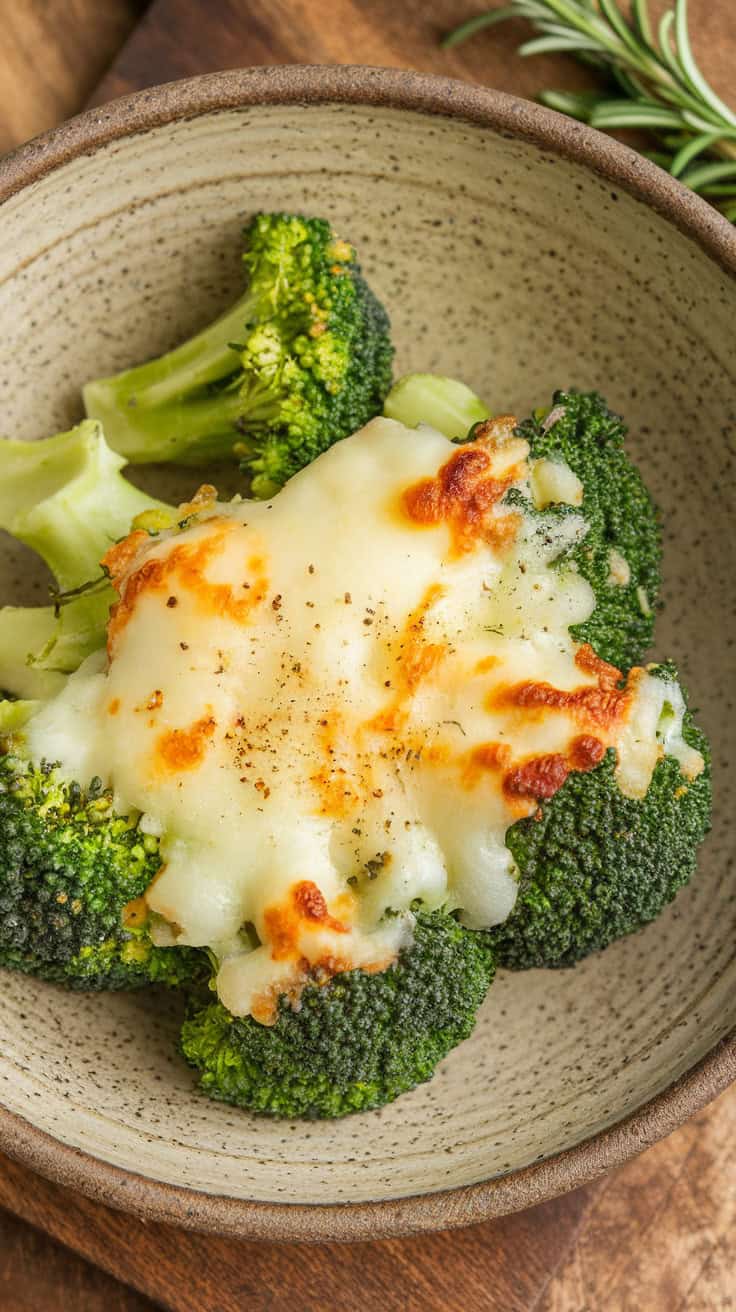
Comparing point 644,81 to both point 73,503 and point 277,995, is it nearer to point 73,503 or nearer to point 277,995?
point 73,503

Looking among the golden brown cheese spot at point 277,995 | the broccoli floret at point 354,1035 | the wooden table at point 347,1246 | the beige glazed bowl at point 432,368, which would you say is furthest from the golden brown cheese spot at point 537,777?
the wooden table at point 347,1246

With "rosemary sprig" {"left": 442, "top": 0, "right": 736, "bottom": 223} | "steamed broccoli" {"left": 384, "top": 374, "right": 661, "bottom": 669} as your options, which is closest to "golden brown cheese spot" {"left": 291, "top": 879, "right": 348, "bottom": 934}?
"steamed broccoli" {"left": 384, "top": 374, "right": 661, "bottom": 669}

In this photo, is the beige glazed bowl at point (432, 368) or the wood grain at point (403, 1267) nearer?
the beige glazed bowl at point (432, 368)

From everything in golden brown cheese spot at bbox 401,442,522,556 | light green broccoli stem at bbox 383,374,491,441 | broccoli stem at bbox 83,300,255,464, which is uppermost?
golden brown cheese spot at bbox 401,442,522,556

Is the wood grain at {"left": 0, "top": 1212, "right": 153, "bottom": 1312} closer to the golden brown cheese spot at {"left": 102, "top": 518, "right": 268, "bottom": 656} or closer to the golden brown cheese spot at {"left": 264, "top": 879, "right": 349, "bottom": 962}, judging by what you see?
the golden brown cheese spot at {"left": 264, "top": 879, "right": 349, "bottom": 962}

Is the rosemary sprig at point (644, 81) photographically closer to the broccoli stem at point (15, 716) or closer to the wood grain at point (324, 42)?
the wood grain at point (324, 42)

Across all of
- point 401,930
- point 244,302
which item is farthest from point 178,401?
point 401,930

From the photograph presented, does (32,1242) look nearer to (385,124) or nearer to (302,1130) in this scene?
(302,1130)

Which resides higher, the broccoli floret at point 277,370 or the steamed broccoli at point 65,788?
the broccoli floret at point 277,370
